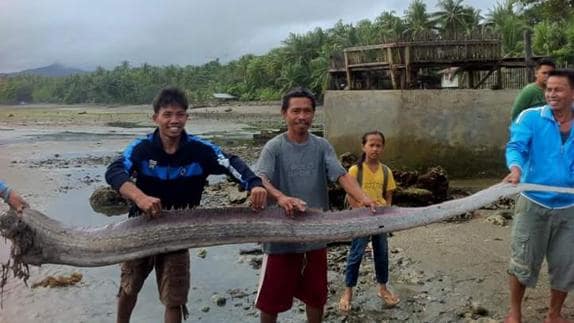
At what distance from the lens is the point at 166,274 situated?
4.17m

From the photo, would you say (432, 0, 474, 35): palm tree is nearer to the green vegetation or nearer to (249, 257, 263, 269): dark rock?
the green vegetation

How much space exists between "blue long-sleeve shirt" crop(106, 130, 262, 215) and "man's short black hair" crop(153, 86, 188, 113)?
209mm

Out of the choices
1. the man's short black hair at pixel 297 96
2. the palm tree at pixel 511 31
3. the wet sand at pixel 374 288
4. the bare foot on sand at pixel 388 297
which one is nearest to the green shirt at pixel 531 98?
the wet sand at pixel 374 288

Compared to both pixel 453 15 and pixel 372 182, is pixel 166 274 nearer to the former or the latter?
pixel 372 182

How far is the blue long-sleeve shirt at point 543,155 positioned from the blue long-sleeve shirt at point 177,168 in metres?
2.08

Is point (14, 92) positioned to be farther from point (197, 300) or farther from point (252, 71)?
point (197, 300)

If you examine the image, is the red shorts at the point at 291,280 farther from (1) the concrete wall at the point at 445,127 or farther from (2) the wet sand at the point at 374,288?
(1) the concrete wall at the point at 445,127

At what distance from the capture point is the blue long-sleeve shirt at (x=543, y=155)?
4.47 metres

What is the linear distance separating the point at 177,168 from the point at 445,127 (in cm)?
1084

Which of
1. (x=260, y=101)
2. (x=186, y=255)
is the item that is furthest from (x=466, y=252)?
(x=260, y=101)

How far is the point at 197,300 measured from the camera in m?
6.73

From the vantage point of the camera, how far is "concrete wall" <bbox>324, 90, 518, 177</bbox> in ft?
44.9

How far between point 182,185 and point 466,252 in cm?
476

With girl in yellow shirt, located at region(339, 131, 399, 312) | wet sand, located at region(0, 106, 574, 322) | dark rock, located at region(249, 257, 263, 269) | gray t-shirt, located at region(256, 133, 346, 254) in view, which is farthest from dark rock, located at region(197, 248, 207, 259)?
gray t-shirt, located at region(256, 133, 346, 254)
